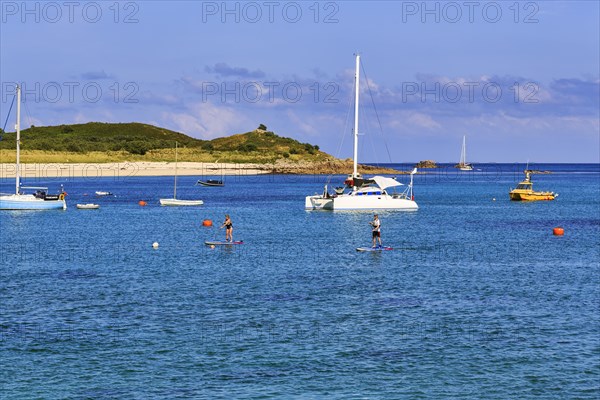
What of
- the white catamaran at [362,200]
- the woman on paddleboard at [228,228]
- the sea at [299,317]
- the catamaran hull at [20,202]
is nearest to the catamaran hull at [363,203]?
the white catamaran at [362,200]

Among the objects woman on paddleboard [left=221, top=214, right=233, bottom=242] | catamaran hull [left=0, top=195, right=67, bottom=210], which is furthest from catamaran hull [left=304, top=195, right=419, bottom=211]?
catamaran hull [left=0, top=195, right=67, bottom=210]

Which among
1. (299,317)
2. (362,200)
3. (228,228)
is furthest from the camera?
(362,200)

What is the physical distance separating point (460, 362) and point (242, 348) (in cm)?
690

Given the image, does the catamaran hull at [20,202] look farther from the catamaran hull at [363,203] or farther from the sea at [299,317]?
the catamaran hull at [363,203]

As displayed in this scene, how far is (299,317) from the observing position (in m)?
32.7

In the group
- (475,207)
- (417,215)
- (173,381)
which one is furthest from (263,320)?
(475,207)

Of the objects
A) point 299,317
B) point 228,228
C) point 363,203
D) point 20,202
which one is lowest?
point 299,317

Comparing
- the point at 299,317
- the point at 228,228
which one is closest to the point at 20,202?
the point at 228,228

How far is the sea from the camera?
81.0 feet

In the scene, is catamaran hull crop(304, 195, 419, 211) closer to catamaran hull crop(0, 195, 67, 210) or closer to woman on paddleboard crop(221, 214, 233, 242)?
woman on paddleboard crop(221, 214, 233, 242)

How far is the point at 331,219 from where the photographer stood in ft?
263

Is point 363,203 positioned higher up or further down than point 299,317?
higher up

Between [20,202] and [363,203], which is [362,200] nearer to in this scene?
[363,203]

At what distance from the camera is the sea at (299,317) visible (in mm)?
24703
